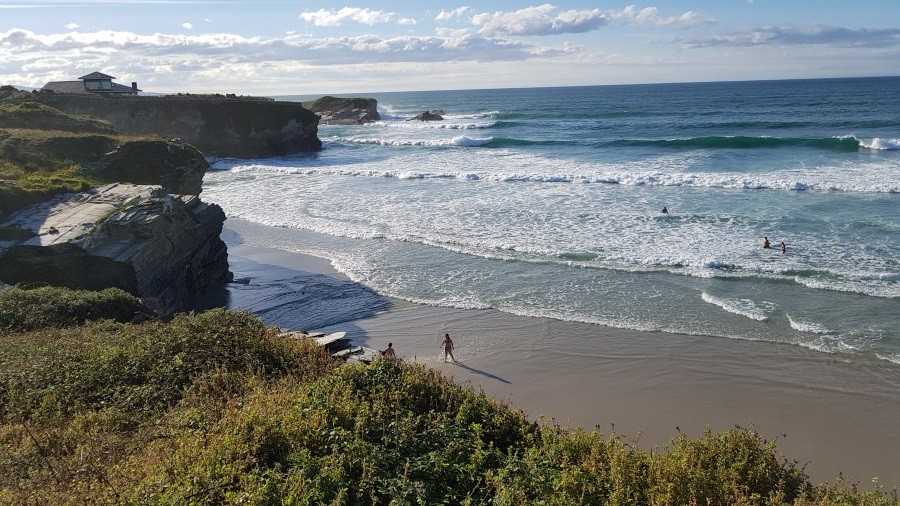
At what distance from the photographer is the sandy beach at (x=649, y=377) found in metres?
10.4

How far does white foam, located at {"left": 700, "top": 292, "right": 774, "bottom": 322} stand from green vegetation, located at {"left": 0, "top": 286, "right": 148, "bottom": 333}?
13.1 m

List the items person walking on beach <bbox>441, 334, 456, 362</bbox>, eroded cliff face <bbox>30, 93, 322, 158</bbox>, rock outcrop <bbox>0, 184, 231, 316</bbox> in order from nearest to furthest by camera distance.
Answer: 1. person walking on beach <bbox>441, 334, 456, 362</bbox>
2. rock outcrop <bbox>0, 184, 231, 316</bbox>
3. eroded cliff face <bbox>30, 93, 322, 158</bbox>

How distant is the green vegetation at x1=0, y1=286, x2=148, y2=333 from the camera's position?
11219 millimetres

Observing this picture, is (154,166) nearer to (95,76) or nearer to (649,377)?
(649,377)

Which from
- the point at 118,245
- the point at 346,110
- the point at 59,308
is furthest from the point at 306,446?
the point at 346,110

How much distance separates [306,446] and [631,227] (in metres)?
18.8

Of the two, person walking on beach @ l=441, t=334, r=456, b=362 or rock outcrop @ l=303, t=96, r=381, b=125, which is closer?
person walking on beach @ l=441, t=334, r=456, b=362

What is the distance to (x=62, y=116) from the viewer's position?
30375mm

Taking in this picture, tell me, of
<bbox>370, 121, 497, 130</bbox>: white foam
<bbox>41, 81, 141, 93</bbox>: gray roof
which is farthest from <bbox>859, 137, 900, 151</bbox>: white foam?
<bbox>41, 81, 141, 93</bbox>: gray roof

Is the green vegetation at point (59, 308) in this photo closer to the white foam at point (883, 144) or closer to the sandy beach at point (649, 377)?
the sandy beach at point (649, 377)

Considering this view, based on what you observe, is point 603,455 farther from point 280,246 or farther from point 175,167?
point 175,167

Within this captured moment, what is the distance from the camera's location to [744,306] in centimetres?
1574

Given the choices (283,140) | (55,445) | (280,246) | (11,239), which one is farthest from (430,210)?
(283,140)

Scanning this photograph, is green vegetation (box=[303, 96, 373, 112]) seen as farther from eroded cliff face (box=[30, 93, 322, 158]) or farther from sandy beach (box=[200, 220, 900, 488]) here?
sandy beach (box=[200, 220, 900, 488])
